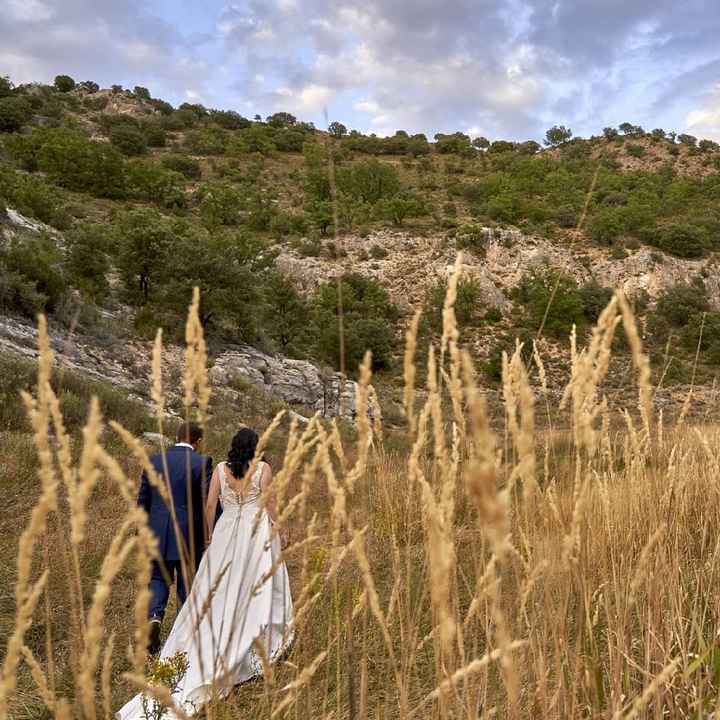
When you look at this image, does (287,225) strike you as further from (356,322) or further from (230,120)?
(230,120)

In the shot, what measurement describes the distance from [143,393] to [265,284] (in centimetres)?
803

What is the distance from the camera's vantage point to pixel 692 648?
1.89 m

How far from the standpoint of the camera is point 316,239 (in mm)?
26656

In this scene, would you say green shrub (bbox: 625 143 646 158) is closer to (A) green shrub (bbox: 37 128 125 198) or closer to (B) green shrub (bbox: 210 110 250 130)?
(B) green shrub (bbox: 210 110 250 130)

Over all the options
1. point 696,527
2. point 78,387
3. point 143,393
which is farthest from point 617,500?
point 143,393

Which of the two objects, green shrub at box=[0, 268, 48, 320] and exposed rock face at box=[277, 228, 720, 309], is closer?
green shrub at box=[0, 268, 48, 320]

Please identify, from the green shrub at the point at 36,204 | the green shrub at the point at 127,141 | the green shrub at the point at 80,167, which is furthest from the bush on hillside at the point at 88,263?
the green shrub at the point at 127,141

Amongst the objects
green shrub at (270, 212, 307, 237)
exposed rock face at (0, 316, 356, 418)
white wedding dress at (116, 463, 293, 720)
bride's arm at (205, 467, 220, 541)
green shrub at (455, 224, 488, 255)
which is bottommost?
white wedding dress at (116, 463, 293, 720)

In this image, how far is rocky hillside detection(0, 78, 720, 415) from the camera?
1404cm

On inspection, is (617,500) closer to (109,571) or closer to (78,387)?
(109,571)

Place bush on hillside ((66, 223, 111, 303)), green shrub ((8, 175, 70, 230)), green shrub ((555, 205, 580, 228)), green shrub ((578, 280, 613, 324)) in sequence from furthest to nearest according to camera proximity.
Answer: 1. green shrub ((555, 205, 580, 228))
2. green shrub ((578, 280, 613, 324))
3. green shrub ((8, 175, 70, 230))
4. bush on hillside ((66, 223, 111, 303))

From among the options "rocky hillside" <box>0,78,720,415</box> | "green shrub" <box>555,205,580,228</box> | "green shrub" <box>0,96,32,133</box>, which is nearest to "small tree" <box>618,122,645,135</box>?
"rocky hillside" <box>0,78,720,415</box>

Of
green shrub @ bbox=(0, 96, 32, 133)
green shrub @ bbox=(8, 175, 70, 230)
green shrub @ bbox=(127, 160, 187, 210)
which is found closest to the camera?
green shrub @ bbox=(8, 175, 70, 230)

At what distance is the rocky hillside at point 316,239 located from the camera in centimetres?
1404
